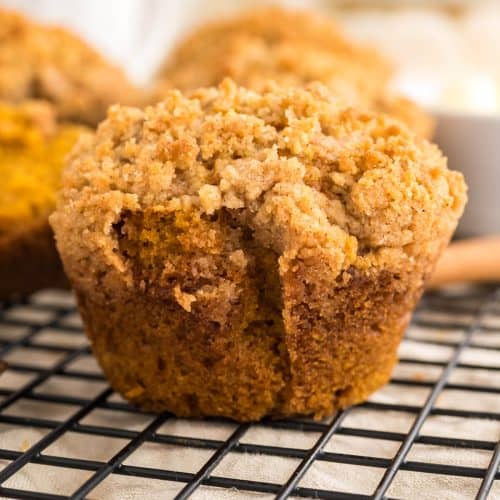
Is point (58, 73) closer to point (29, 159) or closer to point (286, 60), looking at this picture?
point (29, 159)

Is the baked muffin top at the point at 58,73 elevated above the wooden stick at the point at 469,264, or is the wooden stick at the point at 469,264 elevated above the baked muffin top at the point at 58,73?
the baked muffin top at the point at 58,73

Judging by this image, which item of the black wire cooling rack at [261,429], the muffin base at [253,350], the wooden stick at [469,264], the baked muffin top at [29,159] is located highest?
the baked muffin top at [29,159]

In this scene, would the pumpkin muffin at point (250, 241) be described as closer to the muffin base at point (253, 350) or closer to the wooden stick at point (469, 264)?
the muffin base at point (253, 350)

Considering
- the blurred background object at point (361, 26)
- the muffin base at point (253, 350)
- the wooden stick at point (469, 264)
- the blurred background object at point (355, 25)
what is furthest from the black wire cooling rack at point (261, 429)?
the blurred background object at point (355, 25)

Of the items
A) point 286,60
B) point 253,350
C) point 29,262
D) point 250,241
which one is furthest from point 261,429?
point 286,60

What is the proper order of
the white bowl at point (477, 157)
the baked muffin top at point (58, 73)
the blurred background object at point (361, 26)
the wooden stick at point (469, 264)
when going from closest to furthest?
the wooden stick at point (469, 264), the baked muffin top at point (58, 73), the white bowl at point (477, 157), the blurred background object at point (361, 26)

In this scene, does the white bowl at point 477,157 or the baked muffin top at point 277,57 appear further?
the white bowl at point 477,157
